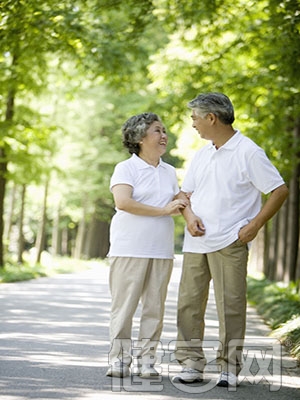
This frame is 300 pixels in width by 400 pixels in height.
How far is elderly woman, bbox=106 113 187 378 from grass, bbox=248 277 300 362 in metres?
1.96

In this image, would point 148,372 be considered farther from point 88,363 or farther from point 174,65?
point 174,65

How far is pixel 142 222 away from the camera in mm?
6754

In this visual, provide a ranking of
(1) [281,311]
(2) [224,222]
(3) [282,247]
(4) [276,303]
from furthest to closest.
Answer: (3) [282,247], (4) [276,303], (1) [281,311], (2) [224,222]

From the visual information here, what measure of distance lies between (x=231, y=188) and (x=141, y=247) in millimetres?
868

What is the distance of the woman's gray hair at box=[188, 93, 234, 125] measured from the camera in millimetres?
6504

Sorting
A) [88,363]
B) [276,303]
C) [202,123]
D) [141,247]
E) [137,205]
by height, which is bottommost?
[276,303]

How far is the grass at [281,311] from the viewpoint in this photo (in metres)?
9.14

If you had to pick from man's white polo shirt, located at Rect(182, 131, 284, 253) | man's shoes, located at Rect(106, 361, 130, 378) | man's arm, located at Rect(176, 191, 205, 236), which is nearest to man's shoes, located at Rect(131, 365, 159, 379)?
man's shoes, located at Rect(106, 361, 130, 378)

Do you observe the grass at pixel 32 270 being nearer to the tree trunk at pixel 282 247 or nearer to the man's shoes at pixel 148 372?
the tree trunk at pixel 282 247

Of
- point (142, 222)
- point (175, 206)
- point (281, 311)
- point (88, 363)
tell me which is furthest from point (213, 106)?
point (281, 311)

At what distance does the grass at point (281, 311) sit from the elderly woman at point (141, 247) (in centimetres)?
196

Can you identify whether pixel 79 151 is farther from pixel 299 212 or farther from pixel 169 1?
pixel 169 1

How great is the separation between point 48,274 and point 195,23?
13.1 meters

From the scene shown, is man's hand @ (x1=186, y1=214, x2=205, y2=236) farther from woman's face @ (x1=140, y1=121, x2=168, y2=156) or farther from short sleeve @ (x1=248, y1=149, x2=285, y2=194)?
woman's face @ (x1=140, y1=121, x2=168, y2=156)
